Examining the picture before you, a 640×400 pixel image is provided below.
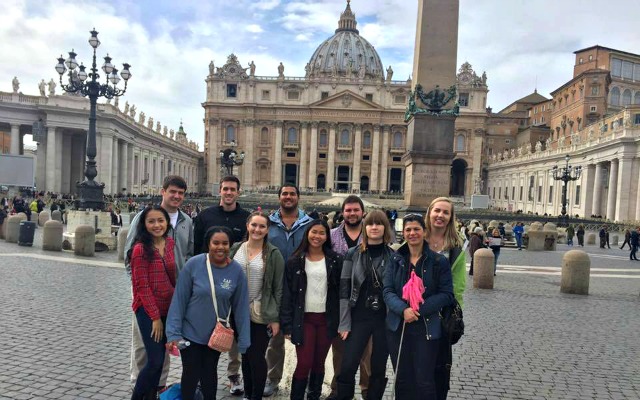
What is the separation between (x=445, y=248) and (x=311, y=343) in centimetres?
138

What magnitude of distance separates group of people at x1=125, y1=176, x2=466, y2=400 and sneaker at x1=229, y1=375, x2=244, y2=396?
28 cm

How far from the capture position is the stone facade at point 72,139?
43.1 m

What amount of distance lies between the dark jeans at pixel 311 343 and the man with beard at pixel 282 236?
0.51 metres

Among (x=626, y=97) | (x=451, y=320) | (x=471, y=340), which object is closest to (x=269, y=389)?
(x=451, y=320)

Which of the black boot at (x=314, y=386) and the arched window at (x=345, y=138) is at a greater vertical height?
the arched window at (x=345, y=138)

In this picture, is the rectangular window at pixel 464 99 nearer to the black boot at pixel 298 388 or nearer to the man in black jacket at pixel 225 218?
the man in black jacket at pixel 225 218

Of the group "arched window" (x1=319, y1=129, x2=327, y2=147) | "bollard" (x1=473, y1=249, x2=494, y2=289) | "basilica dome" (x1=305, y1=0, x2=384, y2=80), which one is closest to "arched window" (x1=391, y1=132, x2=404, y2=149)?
"arched window" (x1=319, y1=129, x2=327, y2=147)

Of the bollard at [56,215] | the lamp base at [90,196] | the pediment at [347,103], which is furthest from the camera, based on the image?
the pediment at [347,103]

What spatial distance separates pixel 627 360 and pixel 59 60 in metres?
20.1

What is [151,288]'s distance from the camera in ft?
12.6

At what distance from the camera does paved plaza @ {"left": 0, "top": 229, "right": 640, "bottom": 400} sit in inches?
190

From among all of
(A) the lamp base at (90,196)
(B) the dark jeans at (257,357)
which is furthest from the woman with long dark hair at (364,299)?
(A) the lamp base at (90,196)

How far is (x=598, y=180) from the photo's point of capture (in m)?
44.7

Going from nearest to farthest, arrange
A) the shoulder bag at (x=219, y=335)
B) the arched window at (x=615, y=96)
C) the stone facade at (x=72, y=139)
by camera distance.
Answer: the shoulder bag at (x=219, y=335) < the stone facade at (x=72, y=139) < the arched window at (x=615, y=96)
